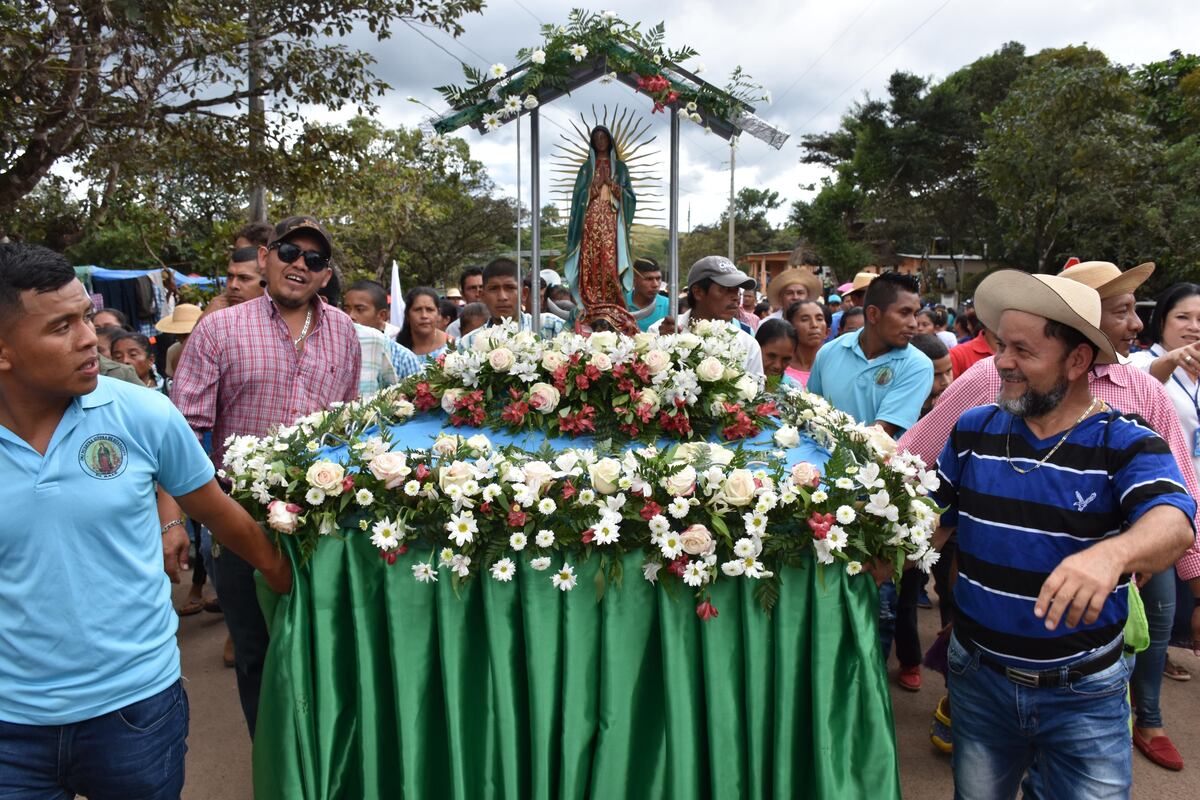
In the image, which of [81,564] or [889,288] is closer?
[81,564]

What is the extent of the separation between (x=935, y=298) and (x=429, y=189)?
61.4 feet

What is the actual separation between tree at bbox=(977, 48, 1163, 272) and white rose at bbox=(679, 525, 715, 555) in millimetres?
16586

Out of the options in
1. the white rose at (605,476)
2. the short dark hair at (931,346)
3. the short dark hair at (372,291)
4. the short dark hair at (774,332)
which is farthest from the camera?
the short dark hair at (372,291)

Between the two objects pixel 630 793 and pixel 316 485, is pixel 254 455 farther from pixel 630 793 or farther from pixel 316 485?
pixel 630 793

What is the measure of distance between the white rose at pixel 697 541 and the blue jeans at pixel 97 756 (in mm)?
1307

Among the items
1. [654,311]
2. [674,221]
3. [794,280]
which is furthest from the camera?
[794,280]

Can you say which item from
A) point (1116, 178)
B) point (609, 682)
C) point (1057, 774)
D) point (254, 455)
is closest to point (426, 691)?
point (609, 682)

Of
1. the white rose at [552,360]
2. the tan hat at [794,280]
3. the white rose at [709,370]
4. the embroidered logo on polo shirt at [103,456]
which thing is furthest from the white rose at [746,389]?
the tan hat at [794,280]

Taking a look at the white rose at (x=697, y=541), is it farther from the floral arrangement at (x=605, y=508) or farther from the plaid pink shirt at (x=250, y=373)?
the plaid pink shirt at (x=250, y=373)

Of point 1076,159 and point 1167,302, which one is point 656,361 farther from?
point 1076,159

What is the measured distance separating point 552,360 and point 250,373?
3.64 feet

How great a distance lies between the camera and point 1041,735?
194cm

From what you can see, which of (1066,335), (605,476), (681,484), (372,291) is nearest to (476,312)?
(372,291)

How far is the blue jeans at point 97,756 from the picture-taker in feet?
5.44
